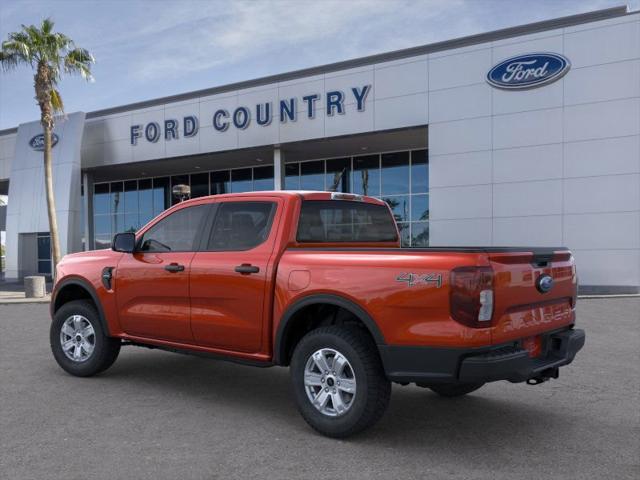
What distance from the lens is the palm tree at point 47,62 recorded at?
19703mm

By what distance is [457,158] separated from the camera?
59.1ft

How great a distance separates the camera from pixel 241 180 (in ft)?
86.7

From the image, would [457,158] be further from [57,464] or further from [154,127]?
[57,464]

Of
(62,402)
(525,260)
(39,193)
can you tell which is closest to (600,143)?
(525,260)

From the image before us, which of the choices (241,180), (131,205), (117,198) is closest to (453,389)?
(241,180)

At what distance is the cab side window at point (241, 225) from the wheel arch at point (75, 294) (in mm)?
1622

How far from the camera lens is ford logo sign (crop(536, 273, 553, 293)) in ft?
12.9

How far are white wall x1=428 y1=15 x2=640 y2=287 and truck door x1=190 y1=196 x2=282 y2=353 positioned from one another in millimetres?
13970

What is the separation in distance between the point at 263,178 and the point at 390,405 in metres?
21.3

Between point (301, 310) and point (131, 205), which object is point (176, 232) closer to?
point (301, 310)

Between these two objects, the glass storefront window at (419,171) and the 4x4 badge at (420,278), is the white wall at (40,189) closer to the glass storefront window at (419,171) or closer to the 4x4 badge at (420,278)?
the glass storefront window at (419,171)

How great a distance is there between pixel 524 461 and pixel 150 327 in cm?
345

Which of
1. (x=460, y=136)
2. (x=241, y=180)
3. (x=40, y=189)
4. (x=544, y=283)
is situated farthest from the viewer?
(x=241, y=180)

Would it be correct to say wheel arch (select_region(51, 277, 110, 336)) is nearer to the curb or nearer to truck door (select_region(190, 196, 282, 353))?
truck door (select_region(190, 196, 282, 353))
